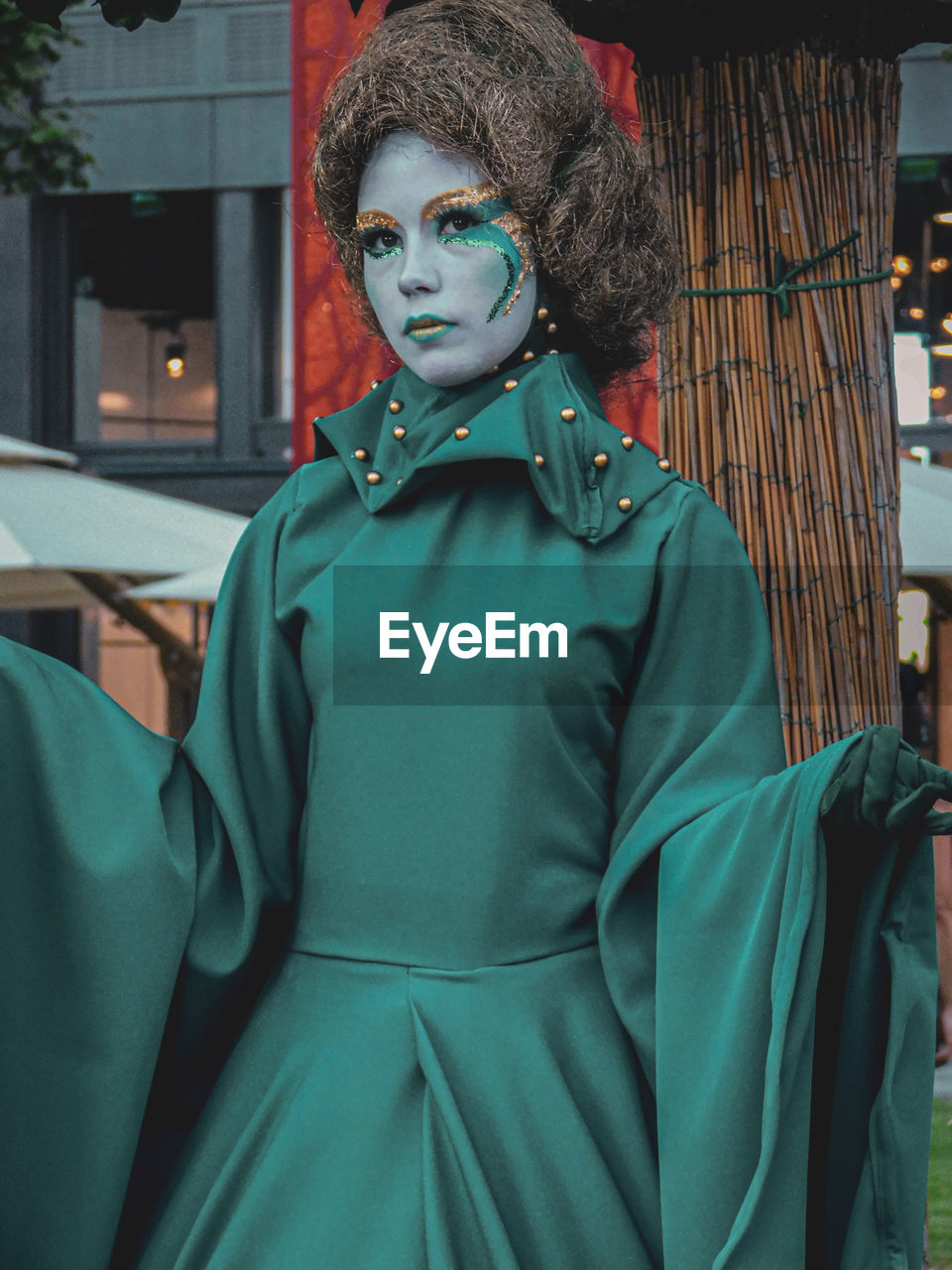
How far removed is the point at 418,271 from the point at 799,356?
25.1 inches

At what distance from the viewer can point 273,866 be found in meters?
1.83

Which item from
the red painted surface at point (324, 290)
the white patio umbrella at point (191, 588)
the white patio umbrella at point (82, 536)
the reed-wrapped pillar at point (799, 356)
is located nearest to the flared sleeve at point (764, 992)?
the reed-wrapped pillar at point (799, 356)

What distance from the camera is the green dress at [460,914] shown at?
1.53 m

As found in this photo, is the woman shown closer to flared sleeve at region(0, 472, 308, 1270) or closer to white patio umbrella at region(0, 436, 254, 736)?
flared sleeve at region(0, 472, 308, 1270)

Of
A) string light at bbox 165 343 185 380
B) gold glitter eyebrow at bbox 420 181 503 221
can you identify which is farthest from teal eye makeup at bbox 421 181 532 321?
string light at bbox 165 343 185 380

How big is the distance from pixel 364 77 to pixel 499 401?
43cm

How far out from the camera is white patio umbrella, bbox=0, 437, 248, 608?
6.05m

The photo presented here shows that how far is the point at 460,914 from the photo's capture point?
67.1 inches

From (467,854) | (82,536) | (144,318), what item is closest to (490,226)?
(467,854)

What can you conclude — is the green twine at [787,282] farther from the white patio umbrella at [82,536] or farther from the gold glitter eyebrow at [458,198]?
the white patio umbrella at [82,536]

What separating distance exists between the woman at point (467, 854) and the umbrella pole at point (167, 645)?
423 centimetres

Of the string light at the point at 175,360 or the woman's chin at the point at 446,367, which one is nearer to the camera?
the woman's chin at the point at 446,367

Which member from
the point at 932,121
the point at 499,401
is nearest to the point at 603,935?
the point at 499,401

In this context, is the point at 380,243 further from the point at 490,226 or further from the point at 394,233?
the point at 490,226
